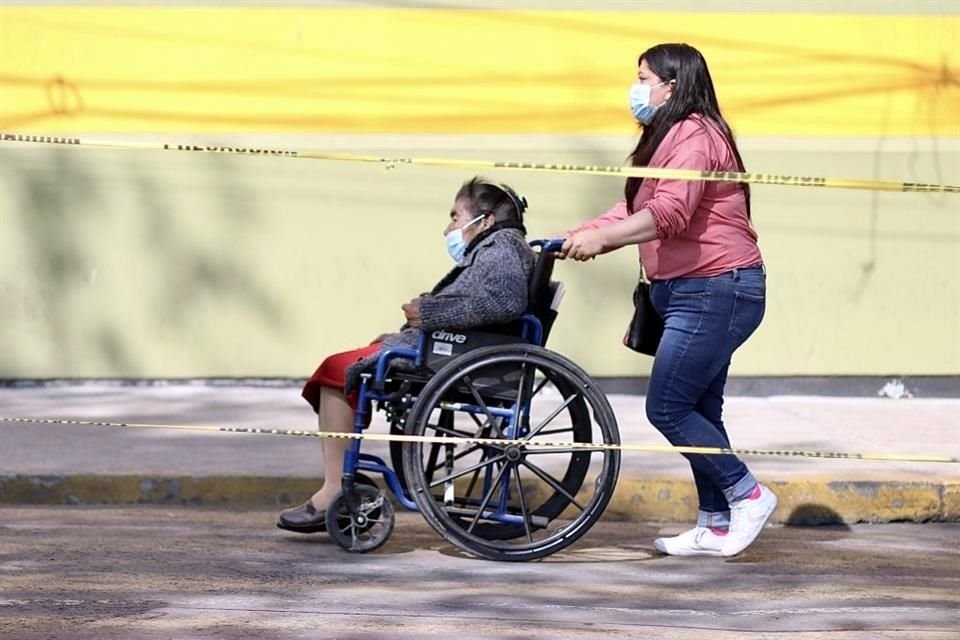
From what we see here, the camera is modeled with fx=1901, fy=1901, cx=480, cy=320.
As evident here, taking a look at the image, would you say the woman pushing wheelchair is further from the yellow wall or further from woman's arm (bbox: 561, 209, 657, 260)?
the yellow wall

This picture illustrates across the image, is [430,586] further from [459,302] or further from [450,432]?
[459,302]

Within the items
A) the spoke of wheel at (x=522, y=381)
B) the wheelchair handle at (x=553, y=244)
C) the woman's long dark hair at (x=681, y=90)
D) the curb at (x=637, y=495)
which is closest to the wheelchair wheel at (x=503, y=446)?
the spoke of wheel at (x=522, y=381)

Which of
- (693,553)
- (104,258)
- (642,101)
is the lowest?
(693,553)

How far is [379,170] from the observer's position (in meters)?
10.1

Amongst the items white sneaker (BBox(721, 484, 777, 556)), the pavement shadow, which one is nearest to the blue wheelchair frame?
white sneaker (BBox(721, 484, 777, 556))

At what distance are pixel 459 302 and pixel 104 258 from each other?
164 inches

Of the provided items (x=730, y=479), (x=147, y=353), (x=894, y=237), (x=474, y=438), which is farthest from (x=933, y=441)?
(x=147, y=353)

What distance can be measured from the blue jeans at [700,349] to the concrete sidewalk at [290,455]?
121 centimetres

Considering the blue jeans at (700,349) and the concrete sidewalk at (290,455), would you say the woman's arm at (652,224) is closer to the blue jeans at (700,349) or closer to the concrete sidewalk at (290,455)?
the blue jeans at (700,349)

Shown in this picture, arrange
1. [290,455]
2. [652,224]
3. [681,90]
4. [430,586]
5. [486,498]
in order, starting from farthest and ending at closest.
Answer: [290,455] → [486,498] → [681,90] → [652,224] → [430,586]

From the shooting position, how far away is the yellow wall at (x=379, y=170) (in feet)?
32.6

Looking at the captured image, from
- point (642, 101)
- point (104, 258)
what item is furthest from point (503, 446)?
point (104, 258)

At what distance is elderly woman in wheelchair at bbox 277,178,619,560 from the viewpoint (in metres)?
6.38

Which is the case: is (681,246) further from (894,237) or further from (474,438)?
(894,237)
